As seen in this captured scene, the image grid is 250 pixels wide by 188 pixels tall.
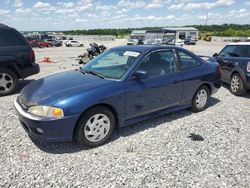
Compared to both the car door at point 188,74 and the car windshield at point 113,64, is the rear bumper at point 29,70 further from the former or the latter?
the car door at point 188,74

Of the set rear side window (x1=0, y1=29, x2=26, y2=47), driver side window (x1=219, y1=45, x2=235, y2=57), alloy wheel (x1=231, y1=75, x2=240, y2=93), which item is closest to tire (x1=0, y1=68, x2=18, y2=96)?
rear side window (x1=0, y1=29, x2=26, y2=47)

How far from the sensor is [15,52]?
6348mm

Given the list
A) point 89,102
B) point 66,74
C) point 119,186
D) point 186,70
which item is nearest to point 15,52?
point 66,74

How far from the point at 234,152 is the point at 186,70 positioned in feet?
6.07

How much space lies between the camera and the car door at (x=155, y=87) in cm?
377

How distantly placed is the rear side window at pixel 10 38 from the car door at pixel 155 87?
431 cm

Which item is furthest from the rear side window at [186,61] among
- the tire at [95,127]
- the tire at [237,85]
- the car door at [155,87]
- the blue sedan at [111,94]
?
the tire at [237,85]

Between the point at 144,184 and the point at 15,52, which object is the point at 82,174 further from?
the point at 15,52

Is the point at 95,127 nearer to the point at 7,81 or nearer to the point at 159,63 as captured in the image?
the point at 159,63

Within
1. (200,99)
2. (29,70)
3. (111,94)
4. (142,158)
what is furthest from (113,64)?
(29,70)

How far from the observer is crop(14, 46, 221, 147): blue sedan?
10.3 ft

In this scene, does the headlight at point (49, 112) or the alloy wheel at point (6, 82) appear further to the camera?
the alloy wheel at point (6, 82)

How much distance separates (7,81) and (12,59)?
625mm

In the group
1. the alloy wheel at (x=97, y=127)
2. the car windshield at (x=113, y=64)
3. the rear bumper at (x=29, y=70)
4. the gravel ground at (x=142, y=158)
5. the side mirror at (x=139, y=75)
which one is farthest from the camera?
the rear bumper at (x=29, y=70)
